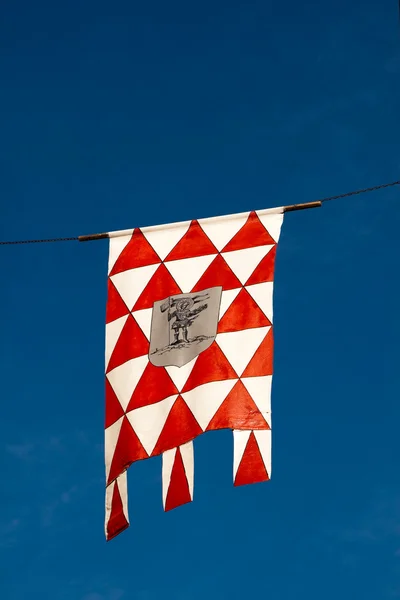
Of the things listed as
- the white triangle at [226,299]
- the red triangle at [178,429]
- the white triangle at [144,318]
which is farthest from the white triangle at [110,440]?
the white triangle at [226,299]

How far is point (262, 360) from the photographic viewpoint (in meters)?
15.9

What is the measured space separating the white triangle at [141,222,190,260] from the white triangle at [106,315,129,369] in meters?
1.17

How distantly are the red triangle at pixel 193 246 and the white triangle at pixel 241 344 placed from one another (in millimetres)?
1566

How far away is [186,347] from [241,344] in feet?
2.86

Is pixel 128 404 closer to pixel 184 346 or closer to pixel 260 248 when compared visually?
pixel 184 346

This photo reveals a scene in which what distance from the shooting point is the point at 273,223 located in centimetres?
1716

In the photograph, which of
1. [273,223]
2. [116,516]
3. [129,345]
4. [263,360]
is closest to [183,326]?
[129,345]

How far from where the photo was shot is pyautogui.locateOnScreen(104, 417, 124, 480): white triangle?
1634 centimetres

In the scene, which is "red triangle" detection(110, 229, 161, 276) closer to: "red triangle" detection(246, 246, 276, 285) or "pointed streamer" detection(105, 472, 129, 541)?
"red triangle" detection(246, 246, 276, 285)

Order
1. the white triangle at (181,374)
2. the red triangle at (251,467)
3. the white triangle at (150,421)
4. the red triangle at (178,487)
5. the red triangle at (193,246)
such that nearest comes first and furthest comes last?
the red triangle at (251,467) → the red triangle at (178,487) → the white triangle at (150,421) → the white triangle at (181,374) → the red triangle at (193,246)

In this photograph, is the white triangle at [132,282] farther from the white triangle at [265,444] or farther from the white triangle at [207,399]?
the white triangle at [265,444]

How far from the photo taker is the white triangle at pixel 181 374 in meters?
16.3

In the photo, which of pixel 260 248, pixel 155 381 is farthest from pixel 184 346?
pixel 260 248

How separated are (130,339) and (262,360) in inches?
87.7
